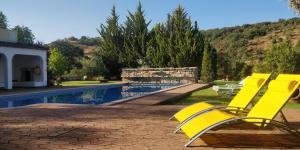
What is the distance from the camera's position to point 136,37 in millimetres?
35188

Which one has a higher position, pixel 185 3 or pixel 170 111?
pixel 185 3

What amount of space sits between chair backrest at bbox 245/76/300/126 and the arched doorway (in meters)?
21.5

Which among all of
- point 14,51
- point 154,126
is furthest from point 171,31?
point 154,126

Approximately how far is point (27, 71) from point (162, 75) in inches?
423

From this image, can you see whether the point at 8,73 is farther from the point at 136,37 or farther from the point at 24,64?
the point at 136,37

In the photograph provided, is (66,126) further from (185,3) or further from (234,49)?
(234,49)

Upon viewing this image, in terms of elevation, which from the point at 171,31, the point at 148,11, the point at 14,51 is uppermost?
the point at 148,11

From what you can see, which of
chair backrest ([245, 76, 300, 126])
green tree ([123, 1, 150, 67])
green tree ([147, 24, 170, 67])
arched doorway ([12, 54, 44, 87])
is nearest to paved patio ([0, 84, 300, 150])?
chair backrest ([245, 76, 300, 126])

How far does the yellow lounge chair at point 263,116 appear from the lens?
4.75 m

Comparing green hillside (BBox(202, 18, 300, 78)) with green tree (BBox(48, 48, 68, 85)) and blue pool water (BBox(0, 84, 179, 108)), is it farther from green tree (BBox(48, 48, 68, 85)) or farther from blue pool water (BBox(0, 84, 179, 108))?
blue pool water (BBox(0, 84, 179, 108))

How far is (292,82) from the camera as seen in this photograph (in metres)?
5.14

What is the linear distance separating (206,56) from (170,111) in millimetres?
17418

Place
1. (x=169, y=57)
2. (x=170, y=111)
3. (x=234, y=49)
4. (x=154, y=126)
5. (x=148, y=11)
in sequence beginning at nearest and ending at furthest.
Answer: (x=154, y=126) → (x=170, y=111) → (x=169, y=57) → (x=148, y=11) → (x=234, y=49)

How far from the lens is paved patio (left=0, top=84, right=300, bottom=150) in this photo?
203 inches
